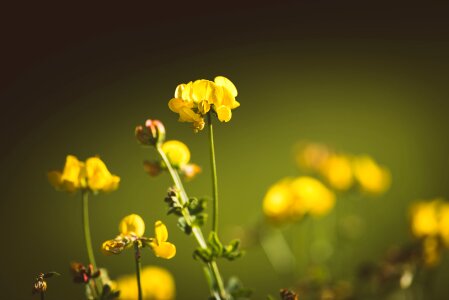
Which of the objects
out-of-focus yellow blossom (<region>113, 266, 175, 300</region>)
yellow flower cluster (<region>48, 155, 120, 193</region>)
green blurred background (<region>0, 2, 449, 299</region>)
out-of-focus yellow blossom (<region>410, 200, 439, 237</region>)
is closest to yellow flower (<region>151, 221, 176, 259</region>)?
yellow flower cluster (<region>48, 155, 120, 193</region>)

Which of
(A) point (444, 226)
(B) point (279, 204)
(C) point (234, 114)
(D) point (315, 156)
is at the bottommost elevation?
(A) point (444, 226)

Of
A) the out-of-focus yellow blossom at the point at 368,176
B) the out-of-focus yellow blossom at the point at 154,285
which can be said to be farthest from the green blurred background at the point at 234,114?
the out-of-focus yellow blossom at the point at 154,285

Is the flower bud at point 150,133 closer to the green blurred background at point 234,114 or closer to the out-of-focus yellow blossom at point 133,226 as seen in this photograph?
the out-of-focus yellow blossom at point 133,226

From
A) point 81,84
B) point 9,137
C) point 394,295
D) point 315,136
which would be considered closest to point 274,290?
point 394,295

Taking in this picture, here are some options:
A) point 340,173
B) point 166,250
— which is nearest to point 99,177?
point 166,250

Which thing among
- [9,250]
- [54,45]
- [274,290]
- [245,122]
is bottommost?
[274,290]

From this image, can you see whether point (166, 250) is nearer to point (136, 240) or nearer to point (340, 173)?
point (136, 240)

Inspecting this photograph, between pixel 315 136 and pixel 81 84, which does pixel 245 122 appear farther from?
pixel 81 84
